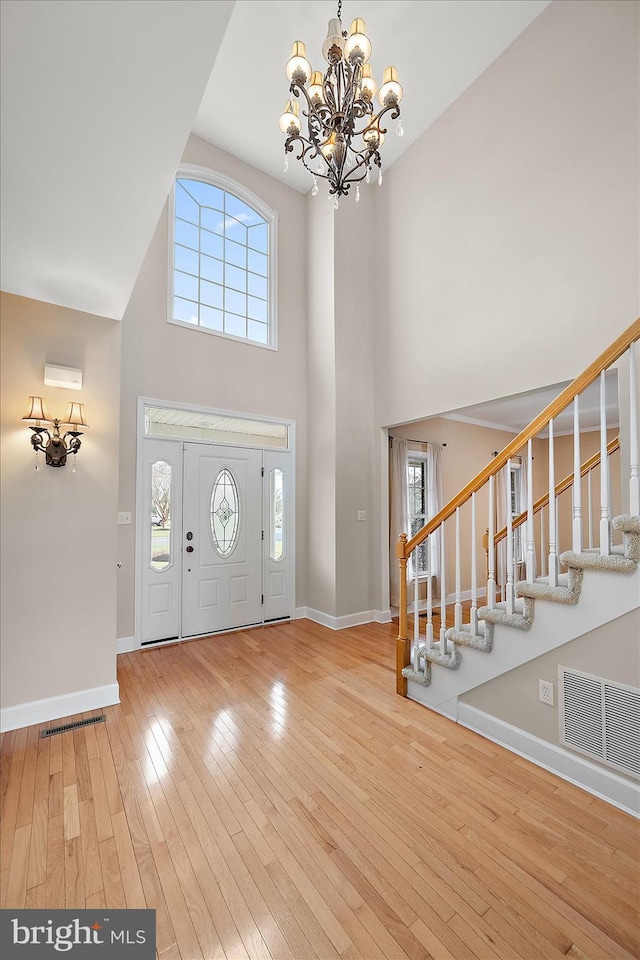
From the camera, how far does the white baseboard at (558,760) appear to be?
77.7 inches

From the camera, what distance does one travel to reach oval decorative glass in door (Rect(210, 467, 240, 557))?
4625 mm

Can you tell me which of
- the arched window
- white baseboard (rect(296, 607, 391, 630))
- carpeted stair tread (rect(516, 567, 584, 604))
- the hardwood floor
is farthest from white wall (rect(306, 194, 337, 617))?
carpeted stair tread (rect(516, 567, 584, 604))

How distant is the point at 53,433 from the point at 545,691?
11.3 ft

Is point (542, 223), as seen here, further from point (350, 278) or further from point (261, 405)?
point (261, 405)

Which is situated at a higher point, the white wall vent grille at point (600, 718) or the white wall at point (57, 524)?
the white wall at point (57, 524)

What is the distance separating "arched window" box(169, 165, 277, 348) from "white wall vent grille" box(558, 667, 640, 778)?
14.9ft

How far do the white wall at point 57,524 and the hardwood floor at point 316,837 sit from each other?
1.28 feet

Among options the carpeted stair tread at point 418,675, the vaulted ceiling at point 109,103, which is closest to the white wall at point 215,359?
the vaulted ceiling at point 109,103

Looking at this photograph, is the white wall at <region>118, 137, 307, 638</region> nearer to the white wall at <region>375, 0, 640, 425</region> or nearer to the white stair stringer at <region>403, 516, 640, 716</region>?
the white wall at <region>375, 0, 640, 425</region>

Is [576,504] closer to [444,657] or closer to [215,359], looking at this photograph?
[444,657]

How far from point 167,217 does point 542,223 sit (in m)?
3.73

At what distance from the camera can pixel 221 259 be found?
498 cm

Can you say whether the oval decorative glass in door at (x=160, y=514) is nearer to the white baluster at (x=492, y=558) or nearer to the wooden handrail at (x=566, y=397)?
the wooden handrail at (x=566, y=397)

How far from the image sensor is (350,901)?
152 centimetres
